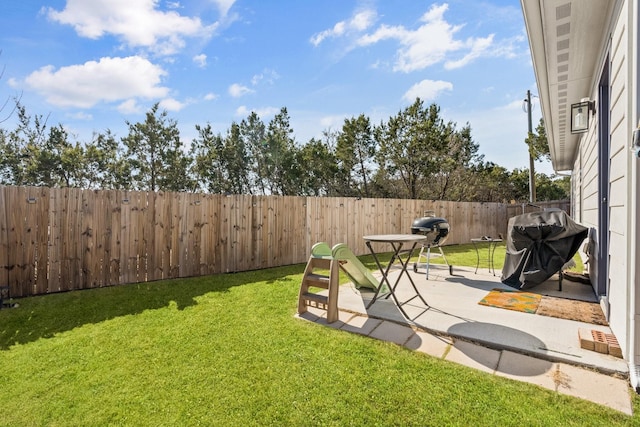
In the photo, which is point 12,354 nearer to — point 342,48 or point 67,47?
point 67,47

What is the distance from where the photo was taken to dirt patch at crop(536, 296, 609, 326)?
291 centimetres

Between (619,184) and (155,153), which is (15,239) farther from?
(155,153)

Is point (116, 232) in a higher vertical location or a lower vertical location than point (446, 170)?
lower

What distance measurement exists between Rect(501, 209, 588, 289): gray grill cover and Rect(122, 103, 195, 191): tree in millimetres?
17176

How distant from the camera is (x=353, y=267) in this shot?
3.38 m

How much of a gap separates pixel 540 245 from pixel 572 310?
1.05 metres

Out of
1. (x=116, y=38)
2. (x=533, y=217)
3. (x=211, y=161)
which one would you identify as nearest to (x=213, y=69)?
(x=116, y=38)

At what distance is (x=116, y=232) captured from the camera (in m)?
4.52

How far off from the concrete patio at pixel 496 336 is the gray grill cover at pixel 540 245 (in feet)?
0.90

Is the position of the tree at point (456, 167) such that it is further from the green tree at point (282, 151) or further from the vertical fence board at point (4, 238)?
the vertical fence board at point (4, 238)

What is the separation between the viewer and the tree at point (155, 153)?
16297 mm

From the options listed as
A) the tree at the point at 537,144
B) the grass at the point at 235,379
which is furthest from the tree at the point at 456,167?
the grass at the point at 235,379

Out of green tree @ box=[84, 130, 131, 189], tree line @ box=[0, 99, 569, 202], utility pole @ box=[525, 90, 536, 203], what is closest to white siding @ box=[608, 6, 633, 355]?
utility pole @ box=[525, 90, 536, 203]

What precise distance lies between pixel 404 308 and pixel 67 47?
30.2ft
